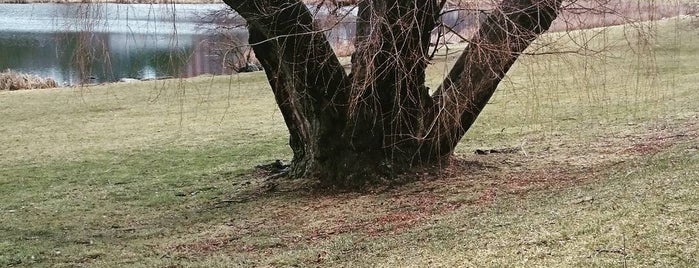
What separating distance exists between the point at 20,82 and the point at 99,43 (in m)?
14.2

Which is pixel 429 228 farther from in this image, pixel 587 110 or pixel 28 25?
pixel 28 25

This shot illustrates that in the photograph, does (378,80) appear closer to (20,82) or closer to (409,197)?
(409,197)

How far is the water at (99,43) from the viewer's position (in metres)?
5.23

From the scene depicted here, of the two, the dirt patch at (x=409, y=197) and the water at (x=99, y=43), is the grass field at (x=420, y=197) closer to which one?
the dirt patch at (x=409, y=197)

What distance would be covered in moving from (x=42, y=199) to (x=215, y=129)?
471 cm

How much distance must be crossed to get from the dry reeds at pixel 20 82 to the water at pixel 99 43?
68 centimetres

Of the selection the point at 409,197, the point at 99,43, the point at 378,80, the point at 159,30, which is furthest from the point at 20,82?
the point at 409,197

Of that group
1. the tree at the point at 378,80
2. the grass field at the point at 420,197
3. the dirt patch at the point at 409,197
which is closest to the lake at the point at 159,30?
the tree at the point at 378,80

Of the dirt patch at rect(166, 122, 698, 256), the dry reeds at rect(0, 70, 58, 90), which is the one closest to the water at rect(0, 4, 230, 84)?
the dry reeds at rect(0, 70, 58, 90)

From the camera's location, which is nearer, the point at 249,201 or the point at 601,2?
the point at 601,2

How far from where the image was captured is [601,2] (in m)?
5.16

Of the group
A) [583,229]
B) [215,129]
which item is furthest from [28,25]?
[583,229]

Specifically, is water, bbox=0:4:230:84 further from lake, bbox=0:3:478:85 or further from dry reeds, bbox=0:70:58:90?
dry reeds, bbox=0:70:58:90

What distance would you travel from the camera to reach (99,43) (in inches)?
219
